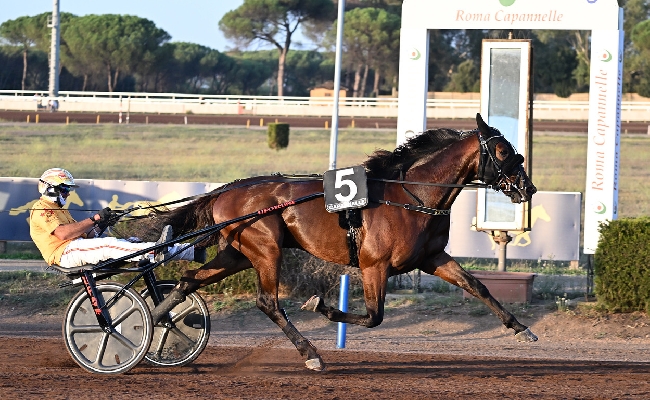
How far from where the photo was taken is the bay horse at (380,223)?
675 cm

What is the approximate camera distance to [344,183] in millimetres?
6781

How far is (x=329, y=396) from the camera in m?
6.02

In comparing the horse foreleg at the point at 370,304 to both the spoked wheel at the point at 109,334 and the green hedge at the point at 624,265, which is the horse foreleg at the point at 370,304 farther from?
the green hedge at the point at 624,265

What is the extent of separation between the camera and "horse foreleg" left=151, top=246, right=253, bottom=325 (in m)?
7.00

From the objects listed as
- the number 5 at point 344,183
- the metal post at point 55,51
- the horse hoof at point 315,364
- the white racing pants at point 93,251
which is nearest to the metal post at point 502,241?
the number 5 at point 344,183

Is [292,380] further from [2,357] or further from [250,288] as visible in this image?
[250,288]

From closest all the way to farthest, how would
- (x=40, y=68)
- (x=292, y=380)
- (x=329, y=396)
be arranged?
1. (x=329, y=396)
2. (x=292, y=380)
3. (x=40, y=68)

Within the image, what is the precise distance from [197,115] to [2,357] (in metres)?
33.1

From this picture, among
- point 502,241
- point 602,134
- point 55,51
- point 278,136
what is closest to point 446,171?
point 502,241

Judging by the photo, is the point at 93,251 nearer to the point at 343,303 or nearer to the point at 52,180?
the point at 52,180

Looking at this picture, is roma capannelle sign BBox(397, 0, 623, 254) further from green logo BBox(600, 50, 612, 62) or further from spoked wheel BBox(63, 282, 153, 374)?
spoked wheel BBox(63, 282, 153, 374)

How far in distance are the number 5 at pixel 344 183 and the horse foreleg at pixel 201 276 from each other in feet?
3.37

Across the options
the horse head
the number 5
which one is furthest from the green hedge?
the number 5

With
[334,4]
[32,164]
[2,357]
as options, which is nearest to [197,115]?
[32,164]
